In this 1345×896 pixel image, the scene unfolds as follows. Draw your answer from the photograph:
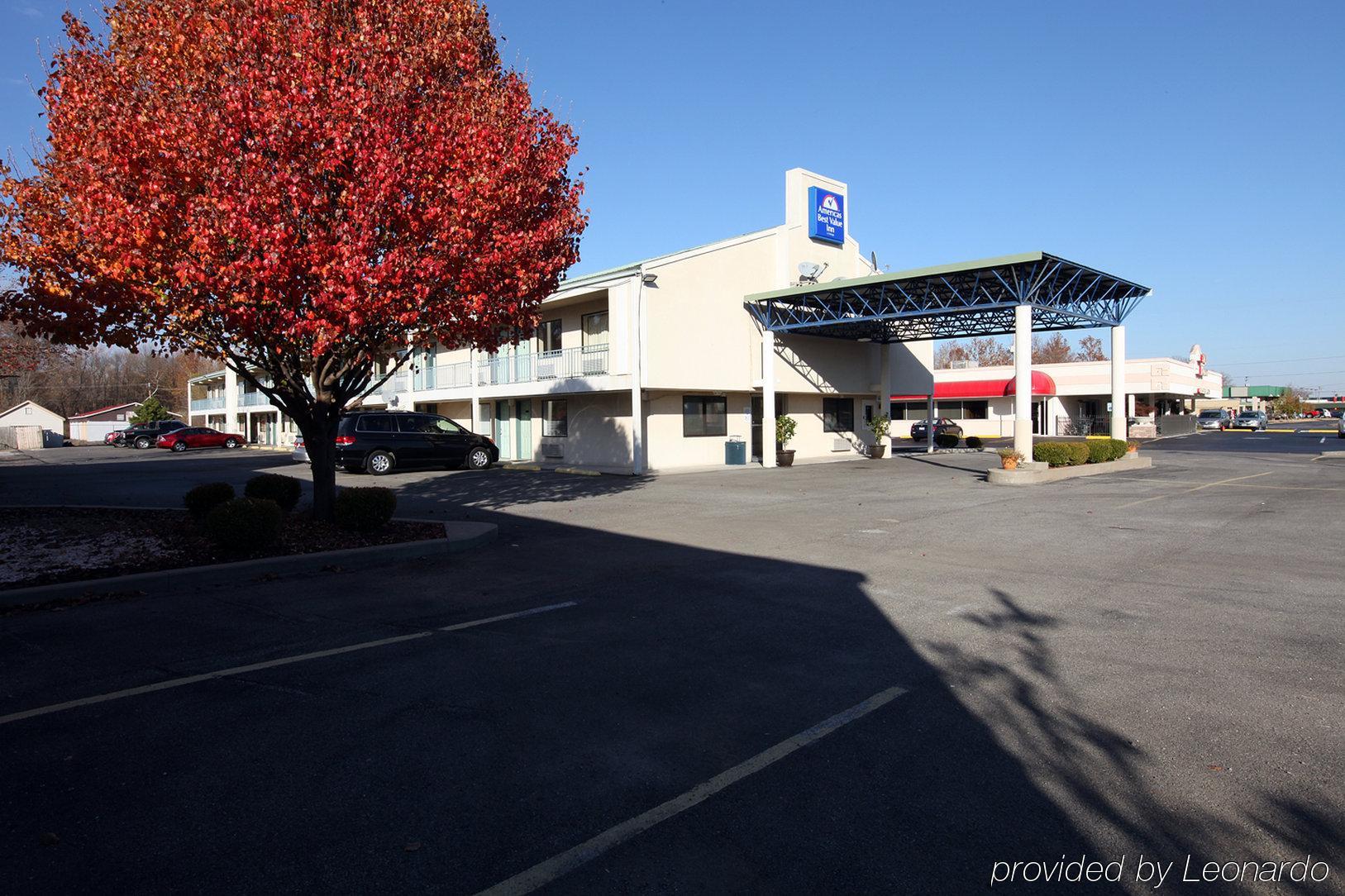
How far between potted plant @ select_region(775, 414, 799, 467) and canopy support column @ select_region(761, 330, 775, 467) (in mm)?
423

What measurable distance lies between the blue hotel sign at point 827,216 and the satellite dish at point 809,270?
1.66 m

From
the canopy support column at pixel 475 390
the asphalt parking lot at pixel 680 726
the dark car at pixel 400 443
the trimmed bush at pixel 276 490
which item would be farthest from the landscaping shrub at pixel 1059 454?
the canopy support column at pixel 475 390

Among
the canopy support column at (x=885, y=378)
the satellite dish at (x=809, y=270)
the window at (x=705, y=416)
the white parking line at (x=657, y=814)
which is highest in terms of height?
the satellite dish at (x=809, y=270)

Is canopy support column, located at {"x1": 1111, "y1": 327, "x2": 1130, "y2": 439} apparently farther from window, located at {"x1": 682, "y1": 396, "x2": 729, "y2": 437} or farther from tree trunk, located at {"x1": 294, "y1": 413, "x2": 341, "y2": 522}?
tree trunk, located at {"x1": 294, "y1": 413, "x2": 341, "y2": 522}

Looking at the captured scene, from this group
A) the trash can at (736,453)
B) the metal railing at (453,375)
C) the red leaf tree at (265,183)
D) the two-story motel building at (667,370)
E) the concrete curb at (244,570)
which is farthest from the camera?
the metal railing at (453,375)

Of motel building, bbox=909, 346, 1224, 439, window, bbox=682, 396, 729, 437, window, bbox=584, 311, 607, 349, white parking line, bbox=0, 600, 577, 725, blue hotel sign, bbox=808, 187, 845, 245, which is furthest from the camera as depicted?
motel building, bbox=909, 346, 1224, 439

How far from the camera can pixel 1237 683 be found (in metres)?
5.14

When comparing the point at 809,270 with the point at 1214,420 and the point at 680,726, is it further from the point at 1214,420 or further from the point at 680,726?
the point at 1214,420

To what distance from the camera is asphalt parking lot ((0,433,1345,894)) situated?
3.24 metres

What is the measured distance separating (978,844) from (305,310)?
8912 millimetres

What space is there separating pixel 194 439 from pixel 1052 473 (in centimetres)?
4750

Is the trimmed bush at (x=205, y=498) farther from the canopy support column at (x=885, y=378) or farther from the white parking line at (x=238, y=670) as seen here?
the canopy support column at (x=885, y=378)

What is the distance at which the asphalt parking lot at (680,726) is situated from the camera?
324 cm

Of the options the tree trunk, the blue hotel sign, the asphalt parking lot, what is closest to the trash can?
the blue hotel sign
